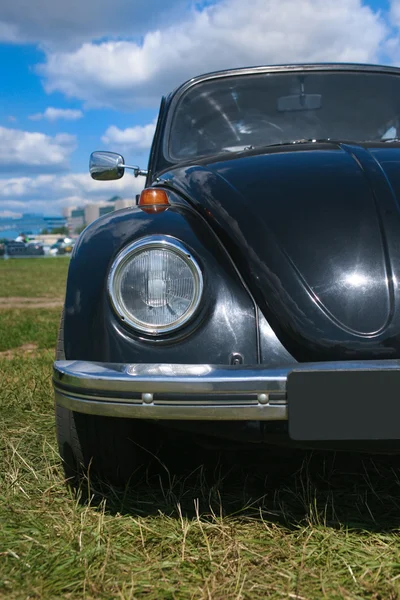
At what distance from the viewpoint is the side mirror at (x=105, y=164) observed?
10.4ft

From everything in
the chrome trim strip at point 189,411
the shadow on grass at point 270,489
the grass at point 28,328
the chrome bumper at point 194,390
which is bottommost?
the shadow on grass at point 270,489

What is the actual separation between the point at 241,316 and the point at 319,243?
1.03 feet

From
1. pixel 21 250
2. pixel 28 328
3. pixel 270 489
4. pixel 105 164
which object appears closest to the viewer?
pixel 270 489

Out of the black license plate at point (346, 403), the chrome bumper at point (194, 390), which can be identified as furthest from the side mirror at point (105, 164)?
the black license plate at point (346, 403)

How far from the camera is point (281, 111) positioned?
3188 mm

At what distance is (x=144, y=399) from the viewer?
5.23 ft

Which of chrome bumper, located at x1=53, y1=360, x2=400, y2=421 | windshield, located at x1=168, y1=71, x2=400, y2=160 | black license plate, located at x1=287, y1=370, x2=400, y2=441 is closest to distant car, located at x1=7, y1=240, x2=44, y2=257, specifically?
windshield, located at x1=168, y1=71, x2=400, y2=160

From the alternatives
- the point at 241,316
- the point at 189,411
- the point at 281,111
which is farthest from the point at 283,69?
the point at 189,411

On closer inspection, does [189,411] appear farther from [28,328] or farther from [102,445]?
[28,328]

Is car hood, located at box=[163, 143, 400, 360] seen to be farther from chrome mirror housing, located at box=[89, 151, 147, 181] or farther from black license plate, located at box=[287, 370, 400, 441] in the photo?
chrome mirror housing, located at box=[89, 151, 147, 181]

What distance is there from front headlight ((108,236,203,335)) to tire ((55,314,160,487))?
1.10 feet

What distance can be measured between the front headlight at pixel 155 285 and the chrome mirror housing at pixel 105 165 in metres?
1.52

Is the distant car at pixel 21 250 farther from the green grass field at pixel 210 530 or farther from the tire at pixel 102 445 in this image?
the tire at pixel 102 445

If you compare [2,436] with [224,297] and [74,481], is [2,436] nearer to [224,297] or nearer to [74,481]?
[74,481]
